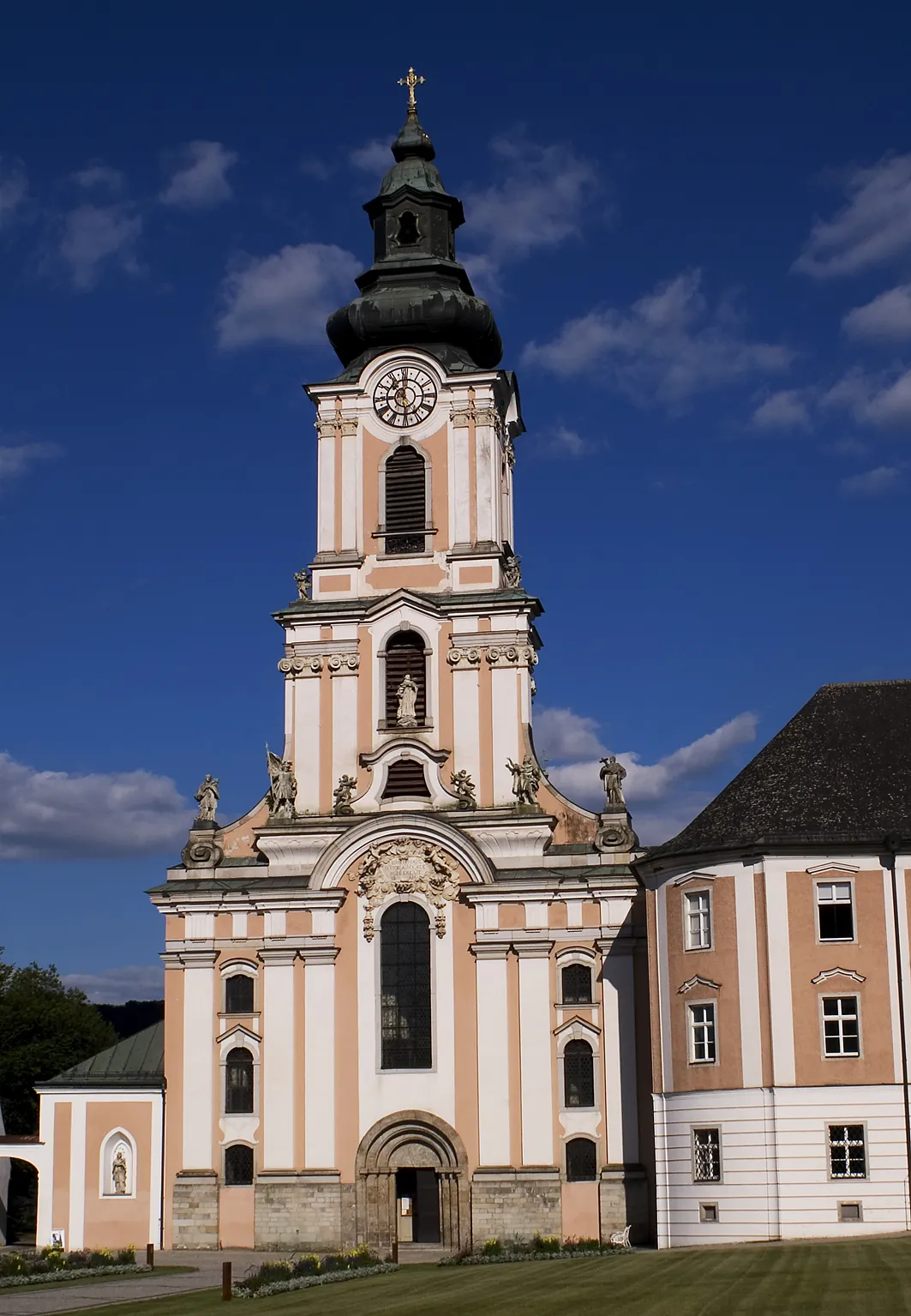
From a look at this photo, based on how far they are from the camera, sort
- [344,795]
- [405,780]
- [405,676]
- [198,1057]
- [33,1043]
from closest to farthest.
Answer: [198,1057] < [344,795] < [405,780] < [405,676] < [33,1043]

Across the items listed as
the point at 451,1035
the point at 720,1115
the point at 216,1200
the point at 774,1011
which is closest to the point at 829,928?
the point at 774,1011

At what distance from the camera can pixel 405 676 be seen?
180ft

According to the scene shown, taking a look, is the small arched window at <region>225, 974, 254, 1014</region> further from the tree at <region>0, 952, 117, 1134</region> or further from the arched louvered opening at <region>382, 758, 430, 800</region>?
the tree at <region>0, 952, 117, 1134</region>

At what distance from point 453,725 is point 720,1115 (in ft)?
51.5

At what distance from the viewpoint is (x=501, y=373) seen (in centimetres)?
5753

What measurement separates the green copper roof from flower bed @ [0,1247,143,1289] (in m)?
5.60

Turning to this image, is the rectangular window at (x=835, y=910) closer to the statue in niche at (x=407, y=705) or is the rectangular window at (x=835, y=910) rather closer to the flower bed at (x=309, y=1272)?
the flower bed at (x=309, y=1272)

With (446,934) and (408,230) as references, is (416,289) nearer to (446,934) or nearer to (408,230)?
(408,230)

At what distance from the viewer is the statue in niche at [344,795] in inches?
2112

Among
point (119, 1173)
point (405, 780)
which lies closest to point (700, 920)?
point (405, 780)

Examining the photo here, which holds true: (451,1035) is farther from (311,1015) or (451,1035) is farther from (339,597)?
(339,597)

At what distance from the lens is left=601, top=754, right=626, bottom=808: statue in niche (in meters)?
53.2

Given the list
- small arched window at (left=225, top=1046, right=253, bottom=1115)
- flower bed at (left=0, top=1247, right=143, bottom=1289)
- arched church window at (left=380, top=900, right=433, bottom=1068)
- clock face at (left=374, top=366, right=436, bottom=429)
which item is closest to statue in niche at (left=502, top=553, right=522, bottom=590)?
clock face at (left=374, top=366, right=436, bottom=429)

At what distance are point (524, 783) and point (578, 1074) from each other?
27.2 feet
